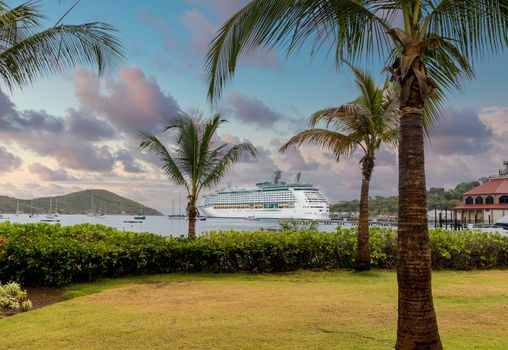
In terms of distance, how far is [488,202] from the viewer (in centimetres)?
3825

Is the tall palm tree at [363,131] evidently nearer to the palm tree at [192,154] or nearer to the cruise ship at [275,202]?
the palm tree at [192,154]

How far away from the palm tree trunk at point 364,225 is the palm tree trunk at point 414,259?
7058 mm

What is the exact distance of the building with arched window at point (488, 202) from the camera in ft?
120

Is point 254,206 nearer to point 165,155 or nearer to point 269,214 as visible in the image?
point 269,214

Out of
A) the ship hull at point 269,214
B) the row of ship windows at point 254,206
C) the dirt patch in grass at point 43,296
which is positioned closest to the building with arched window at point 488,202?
the ship hull at point 269,214

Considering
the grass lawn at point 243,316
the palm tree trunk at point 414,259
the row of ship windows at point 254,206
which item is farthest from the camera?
the row of ship windows at point 254,206

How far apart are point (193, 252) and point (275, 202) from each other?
50244 mm

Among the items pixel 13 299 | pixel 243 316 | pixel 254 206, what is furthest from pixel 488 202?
pixel 13 299

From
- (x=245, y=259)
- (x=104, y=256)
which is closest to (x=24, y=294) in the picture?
(x=104, y=256)

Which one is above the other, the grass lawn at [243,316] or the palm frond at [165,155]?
the palm frond at [165,155]

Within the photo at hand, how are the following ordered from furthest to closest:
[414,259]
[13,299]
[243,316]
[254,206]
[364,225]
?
[254,206] → [364,225] → [13,299] → [243,316] → [414,259]

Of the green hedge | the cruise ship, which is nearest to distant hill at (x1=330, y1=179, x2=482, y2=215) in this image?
the cruise ship

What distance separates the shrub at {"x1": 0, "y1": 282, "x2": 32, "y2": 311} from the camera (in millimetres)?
6297

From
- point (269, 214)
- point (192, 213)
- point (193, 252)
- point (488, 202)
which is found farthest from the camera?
point (269, 214)
